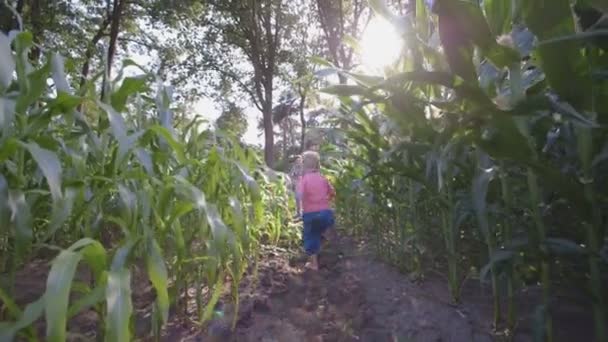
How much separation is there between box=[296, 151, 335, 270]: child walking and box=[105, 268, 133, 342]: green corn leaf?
253 centimetres

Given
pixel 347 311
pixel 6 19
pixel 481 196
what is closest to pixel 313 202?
pixel 347 311

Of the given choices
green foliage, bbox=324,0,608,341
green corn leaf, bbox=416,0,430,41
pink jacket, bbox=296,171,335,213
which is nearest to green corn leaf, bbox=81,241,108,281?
green foliage, bbox=324,0,608,341

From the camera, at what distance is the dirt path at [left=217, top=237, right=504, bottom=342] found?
1.54 m

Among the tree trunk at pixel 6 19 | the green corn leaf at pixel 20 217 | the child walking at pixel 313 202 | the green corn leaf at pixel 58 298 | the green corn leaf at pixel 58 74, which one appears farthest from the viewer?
the tree trunk at pixel 6 19

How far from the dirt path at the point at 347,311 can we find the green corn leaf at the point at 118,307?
2.72 ft

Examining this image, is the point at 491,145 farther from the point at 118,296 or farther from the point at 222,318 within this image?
the point at 222,318

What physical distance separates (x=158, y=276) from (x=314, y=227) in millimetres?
2615

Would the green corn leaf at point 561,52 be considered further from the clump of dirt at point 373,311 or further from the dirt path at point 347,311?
the dirt path at point 347,311

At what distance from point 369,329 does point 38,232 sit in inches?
58.3

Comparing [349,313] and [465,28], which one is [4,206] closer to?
[465,28]

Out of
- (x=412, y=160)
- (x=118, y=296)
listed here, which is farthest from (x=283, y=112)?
(x=118, y=296)

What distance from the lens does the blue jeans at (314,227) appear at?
10.7ft

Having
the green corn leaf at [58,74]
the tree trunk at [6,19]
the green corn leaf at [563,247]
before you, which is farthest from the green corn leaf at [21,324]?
the tree trunk at [6,19]

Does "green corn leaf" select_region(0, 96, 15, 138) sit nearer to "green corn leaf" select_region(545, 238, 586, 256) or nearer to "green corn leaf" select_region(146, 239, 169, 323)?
"green corn leaf" select_region(146, 239, 169, 323)
